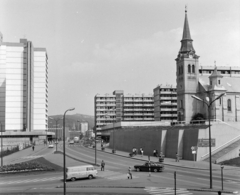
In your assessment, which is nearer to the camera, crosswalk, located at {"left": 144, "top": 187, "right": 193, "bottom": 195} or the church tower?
crosswalk, located at {"left": 144, "top": 187, "right": 193, "bottom": 195}

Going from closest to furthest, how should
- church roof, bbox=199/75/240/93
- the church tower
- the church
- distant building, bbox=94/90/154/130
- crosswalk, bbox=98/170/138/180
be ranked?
crosswalk, bbox=98/170/138/180
the church
the church tower
church roof, bbox=199/75/240/93
distant building, bbox=94/90/154/130

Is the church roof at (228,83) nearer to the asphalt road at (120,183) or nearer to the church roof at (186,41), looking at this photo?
the church roof at (186,41)

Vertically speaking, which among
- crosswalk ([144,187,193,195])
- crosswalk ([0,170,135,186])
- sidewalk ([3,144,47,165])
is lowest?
sidewalk ([3,144,47,165])

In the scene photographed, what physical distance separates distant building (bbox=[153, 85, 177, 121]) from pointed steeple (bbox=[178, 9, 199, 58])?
68.8 meters

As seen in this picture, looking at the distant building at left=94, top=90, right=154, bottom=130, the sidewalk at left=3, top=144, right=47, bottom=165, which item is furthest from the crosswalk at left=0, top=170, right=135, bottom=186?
the distant building at left=94, top=90, right=154, bottom=130

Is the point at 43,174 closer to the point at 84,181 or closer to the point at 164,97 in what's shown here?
the point at 84,181

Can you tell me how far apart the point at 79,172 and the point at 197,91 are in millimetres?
59194

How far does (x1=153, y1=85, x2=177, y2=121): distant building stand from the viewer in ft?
538

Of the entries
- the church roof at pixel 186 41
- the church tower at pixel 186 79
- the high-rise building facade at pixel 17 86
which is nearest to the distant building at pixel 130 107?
the high-rise building facade at pixel 17 86

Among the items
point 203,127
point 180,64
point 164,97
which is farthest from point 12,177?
point 164,97

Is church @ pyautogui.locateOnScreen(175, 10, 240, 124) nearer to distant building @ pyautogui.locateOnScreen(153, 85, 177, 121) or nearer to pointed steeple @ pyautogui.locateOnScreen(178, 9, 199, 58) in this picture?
pointed steeple @ pyautogui.locateOnScreen(178, 9, 199, 58)

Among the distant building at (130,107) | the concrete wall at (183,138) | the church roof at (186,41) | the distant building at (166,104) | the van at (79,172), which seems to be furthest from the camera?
the distant building at (130,107)

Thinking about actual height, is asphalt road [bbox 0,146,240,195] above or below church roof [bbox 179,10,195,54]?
below

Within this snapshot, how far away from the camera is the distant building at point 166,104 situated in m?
164
